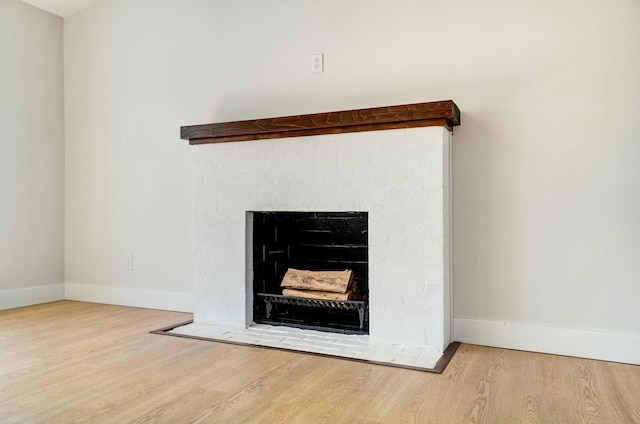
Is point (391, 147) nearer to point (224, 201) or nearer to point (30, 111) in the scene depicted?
point (224, 201)

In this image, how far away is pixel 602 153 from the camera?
2215 mm

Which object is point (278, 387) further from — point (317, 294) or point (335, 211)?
point (335, 211)

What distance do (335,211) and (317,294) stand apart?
51 centimetres

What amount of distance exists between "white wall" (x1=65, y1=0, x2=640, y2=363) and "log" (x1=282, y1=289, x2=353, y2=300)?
0.60 meters

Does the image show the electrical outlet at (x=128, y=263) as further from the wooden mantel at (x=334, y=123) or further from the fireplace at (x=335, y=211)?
the wooden mantel at (x=334, y=123)

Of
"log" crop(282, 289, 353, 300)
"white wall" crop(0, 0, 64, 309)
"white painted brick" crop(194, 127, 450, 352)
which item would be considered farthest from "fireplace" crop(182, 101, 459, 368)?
"white wall" crop(0, 0, 64, 309)

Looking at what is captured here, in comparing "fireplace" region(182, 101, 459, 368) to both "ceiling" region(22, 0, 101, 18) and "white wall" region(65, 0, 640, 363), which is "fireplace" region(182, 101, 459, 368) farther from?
"ceiling" region(22, 0, 101, 18)

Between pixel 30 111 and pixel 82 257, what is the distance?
1.21 metres

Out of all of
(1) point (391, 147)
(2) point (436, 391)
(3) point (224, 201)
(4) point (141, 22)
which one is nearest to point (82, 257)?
(3) point (224, 201)

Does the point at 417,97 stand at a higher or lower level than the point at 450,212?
higher

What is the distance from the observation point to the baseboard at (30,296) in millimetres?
3443

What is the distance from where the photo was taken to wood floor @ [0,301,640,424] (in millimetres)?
1574

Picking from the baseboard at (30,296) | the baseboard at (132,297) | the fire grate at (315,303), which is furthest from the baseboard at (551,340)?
the baseboard at (30,296)

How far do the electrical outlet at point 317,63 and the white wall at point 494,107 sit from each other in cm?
4
